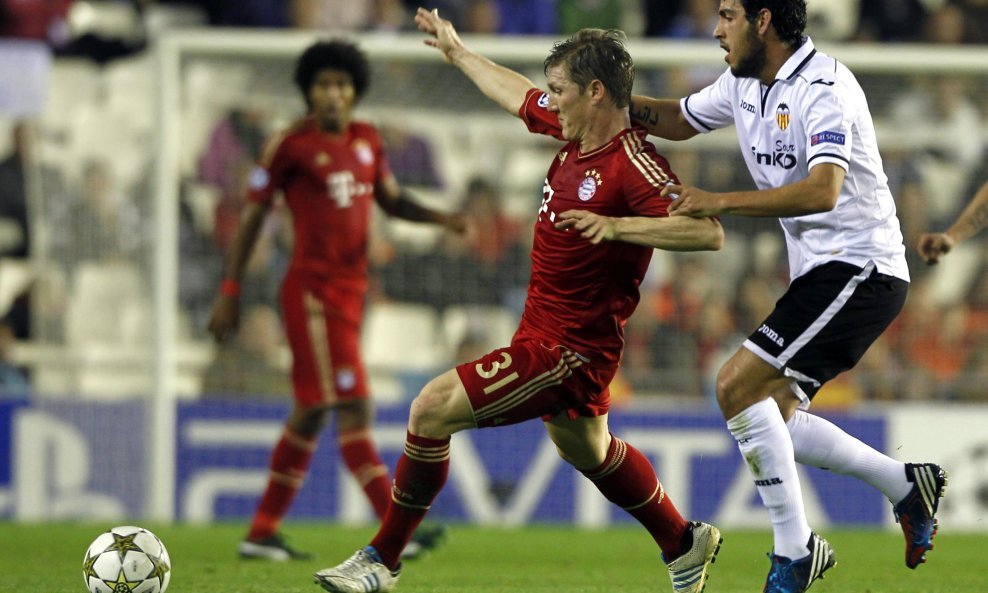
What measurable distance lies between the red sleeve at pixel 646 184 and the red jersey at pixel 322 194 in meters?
2.75

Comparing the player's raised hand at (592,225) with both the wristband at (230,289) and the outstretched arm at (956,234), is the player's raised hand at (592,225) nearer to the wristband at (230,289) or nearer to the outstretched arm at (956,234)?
the outstretched arm at (956,234)

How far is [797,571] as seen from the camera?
5379 millimetres

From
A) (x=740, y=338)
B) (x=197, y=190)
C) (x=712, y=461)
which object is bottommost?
(x=712, y=461)

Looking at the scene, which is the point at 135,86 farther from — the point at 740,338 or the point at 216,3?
the point at 740,338

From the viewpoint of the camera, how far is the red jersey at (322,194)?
7812 millimetres

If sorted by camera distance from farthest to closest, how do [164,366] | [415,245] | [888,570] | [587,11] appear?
[587,11], [415,245], [164,366], [888,570]

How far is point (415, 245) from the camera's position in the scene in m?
11.0

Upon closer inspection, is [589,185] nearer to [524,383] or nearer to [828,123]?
[524,383]

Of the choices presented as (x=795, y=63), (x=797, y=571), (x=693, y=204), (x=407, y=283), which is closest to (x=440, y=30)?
(x=795, y=63)

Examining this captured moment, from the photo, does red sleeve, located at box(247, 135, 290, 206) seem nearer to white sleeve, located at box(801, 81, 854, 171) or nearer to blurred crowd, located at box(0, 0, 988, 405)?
blurred crowd, located at box(0, 0, 988, 405)

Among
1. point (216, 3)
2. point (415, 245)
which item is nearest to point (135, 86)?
point (216, 3)

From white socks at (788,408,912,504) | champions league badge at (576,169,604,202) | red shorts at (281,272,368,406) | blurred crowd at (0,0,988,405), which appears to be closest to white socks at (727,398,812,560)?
white socks at (788,408,912,504)

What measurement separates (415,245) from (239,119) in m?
1.55

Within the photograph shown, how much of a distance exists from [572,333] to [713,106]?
3.86 feet
